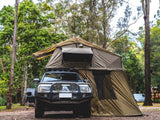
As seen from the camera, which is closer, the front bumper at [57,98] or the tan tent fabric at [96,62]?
the front bumper at [57,98]

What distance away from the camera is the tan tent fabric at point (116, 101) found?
375 inches

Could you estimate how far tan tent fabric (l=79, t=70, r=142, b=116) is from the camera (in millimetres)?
9516

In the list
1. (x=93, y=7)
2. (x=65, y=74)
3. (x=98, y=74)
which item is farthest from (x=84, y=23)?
(x=65, y=74)

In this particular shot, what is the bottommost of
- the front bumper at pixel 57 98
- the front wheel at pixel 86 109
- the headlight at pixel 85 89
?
the front wheel at pixel 86 109

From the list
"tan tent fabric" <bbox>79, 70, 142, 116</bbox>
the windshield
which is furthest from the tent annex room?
the windshield

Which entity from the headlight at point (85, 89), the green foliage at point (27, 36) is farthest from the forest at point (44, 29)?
the headlight at point (85, 89)

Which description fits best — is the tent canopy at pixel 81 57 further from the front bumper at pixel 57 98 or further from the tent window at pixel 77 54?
the front bumper at pixel 57 98

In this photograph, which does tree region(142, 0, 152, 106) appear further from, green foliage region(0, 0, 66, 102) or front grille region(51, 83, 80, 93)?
front grille region(51, 83, 80, 93)

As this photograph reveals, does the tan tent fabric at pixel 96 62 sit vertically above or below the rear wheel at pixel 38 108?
above

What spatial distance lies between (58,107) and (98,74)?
322 centimetres

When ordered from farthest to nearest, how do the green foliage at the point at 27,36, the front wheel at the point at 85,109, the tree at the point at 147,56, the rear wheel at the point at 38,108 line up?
the green foliage at the point at 27,36, the tree at the point at 147,56, the front wheel at the point at 85,109, the rear wheel at the point at 38,108

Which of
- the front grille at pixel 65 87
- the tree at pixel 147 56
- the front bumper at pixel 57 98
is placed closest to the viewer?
the front bumper at pixel 57 98

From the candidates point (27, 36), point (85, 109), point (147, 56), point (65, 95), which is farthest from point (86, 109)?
point (27, 36)

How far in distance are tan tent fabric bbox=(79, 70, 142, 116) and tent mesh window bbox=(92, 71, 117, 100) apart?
1.6 inches
